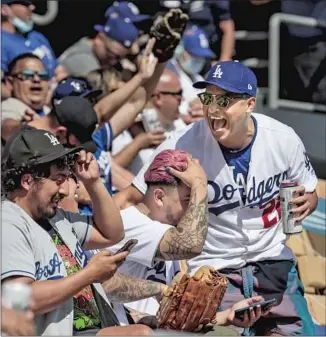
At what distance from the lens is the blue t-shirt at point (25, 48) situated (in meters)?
7.54

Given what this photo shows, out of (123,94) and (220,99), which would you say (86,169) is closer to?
(220,99)

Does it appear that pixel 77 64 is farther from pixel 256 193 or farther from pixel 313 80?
pixel 256 193

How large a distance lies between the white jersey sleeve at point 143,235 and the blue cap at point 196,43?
→ 4.10 metres

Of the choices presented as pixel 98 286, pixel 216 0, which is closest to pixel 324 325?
pixel 98 286

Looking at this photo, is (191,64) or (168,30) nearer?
(168,30)

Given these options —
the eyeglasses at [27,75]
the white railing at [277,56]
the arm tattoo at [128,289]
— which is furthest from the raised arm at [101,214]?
the white railing at [277,56]

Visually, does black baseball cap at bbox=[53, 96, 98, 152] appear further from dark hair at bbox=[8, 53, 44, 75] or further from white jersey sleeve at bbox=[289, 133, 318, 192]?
dark hair at bbox=[8, 53, 44, 75]

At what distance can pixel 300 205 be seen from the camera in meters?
5.16

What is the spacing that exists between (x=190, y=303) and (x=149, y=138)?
2480 mm

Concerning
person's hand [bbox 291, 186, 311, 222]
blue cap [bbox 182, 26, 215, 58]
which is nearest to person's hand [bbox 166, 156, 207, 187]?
person's hand [bbox 291, 186, 311, 222]

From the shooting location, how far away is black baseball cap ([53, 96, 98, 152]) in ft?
18.3

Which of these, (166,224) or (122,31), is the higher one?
(122,31)

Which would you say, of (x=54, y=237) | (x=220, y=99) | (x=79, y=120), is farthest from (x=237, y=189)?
(x=54, y=237)

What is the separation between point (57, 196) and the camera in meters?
4.12
